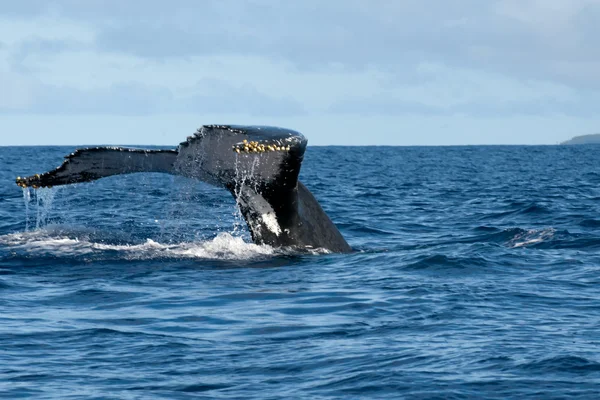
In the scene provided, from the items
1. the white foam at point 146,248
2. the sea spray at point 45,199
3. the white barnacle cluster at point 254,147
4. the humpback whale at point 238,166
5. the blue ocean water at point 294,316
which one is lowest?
the blue ocean water at point 294,316

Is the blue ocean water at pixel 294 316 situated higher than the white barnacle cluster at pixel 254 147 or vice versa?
the white barnacle cluster at pixel 254 147

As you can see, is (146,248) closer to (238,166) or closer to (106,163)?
(106,163)

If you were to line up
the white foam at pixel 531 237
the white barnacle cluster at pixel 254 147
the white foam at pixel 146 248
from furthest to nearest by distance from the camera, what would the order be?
1. the white foam at pixel 531 237
2. the white foam at pixel 146 248
3. the white barnacle cluster at pixel 254 147

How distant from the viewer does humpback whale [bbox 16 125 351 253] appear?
929 cm

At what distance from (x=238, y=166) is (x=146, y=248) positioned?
291 centimetres

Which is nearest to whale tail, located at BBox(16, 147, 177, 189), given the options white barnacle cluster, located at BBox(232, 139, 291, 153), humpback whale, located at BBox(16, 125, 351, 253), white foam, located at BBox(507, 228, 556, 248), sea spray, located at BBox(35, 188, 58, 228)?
humpback whale, located at BBox(16, 125, 351, 253)

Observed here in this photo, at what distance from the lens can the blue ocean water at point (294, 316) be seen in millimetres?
6246

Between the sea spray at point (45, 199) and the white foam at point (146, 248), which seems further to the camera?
the white foam at point (146, 248)

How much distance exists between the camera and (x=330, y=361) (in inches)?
264

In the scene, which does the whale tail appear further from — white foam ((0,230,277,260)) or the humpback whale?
white foam ((0,230,277,260))

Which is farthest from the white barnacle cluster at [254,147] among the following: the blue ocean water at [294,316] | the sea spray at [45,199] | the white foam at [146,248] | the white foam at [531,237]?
the white foam at [531,237]

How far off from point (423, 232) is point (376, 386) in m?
10.0

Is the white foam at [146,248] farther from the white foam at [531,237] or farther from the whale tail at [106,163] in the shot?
the white foam at [531,237]

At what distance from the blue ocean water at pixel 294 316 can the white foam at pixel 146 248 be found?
0.09 feet
